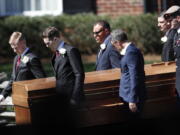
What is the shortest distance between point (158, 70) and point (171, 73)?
0.57ft

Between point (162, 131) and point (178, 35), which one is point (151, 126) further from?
point (178, 35)

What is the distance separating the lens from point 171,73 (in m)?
8.26

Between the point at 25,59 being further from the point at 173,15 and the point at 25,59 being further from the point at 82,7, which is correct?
the point at 82,7

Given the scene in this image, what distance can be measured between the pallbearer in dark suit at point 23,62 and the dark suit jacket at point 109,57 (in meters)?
0.93

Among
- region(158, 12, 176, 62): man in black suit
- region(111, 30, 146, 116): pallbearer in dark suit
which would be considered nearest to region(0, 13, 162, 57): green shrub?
region(158, 12, 176, 62): man in black suit

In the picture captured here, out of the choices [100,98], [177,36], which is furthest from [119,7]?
[100,98]

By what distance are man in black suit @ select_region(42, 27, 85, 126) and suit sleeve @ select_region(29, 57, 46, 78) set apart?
0.47 meters

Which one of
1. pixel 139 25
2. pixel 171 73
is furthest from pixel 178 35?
pixel 139 25

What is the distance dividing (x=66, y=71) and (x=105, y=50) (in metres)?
1.13

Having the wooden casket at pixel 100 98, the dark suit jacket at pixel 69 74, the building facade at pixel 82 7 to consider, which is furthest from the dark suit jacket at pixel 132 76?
the building facade at pixel 82 7

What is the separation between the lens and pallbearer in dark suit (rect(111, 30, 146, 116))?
7434 mm

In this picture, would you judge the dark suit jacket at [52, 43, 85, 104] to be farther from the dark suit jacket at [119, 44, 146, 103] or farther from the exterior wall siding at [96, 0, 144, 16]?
the exterior wall siding at [96, 0, 144, 16]

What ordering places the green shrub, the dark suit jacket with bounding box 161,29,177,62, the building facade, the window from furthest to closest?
the window
the building facade
the green shrub
the dark suit jacket with bounding box 161,29,177,62

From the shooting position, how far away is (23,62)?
8.08 m
